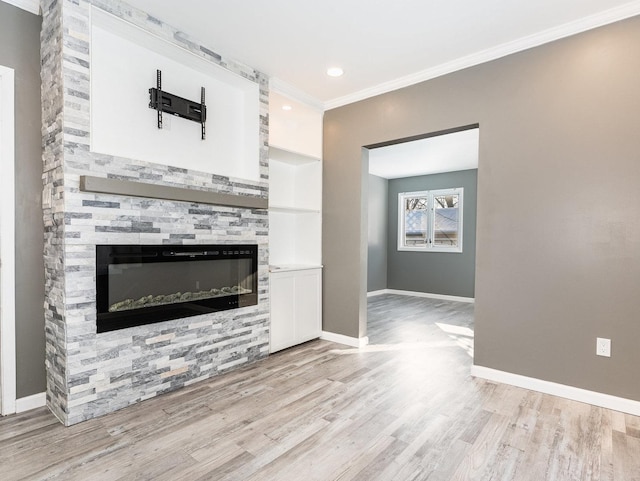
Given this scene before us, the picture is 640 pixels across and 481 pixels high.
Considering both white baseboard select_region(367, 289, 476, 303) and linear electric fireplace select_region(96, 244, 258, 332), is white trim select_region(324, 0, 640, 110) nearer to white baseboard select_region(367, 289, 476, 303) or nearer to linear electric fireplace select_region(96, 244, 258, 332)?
linear electric fireplace select_region(96, 244, 258, 332)

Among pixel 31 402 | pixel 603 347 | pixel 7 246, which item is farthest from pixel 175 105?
pixel 603 347

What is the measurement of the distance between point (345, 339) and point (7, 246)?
10.3 ft

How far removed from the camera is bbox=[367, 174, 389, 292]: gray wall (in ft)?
24.8

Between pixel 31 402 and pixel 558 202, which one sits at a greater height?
pixel 558 202

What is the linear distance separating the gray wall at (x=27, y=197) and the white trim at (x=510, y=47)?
9.28 feet

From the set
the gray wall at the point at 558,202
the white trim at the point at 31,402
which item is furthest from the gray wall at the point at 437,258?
the white trim at the point at 31,402

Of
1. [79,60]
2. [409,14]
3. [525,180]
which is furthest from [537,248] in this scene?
[79,60]

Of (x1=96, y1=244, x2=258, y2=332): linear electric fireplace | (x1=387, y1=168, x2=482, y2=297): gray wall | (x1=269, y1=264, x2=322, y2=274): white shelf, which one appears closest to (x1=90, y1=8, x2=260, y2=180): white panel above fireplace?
(x1=96, y1=244, x2=258, y2=332): linear electric fireplace

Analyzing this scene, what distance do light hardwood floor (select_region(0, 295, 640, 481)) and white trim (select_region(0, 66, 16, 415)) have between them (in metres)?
0.24

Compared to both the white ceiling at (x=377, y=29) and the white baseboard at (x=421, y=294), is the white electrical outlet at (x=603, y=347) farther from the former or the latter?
the white baseboard at (x=421, y=294)

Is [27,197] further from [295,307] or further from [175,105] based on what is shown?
[295,307]

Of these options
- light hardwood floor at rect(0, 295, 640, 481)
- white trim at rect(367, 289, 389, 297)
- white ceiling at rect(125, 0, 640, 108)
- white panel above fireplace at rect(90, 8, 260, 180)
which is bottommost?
white trim at rect(367, 289, 389, 297)

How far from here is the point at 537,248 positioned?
2807 mm

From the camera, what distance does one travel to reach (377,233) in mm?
7754
